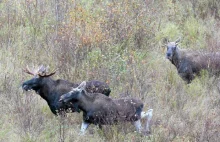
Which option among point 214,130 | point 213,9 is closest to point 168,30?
point 213,9

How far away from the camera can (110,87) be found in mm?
13531

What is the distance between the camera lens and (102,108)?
11820 millimetres

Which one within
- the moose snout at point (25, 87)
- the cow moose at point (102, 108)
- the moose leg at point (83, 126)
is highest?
the moose snout at point (25, 87)

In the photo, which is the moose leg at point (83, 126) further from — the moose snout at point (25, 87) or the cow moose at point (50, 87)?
the moose snout at point (25, 87)

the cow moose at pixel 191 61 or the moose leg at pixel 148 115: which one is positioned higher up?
the cow moose at pixel 191 61

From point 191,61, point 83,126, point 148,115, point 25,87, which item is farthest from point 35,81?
point 191,61

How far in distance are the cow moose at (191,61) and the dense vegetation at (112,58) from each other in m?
0.25

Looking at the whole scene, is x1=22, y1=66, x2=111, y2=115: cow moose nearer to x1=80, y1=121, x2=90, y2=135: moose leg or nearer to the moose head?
the moose head

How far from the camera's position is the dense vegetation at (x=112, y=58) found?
11.8 m

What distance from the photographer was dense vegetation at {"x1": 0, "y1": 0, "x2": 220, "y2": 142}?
11.8 metres

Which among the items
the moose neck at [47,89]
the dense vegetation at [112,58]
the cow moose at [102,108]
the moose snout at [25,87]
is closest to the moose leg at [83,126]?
the cow moose at [102,108]

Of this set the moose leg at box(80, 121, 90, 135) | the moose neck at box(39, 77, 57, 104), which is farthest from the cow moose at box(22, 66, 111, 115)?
the moose leg at box(80, 121, 90, 135)

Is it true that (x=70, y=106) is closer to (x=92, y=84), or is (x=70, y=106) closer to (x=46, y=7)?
(x=92, y=84)

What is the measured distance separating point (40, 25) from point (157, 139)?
645cm
